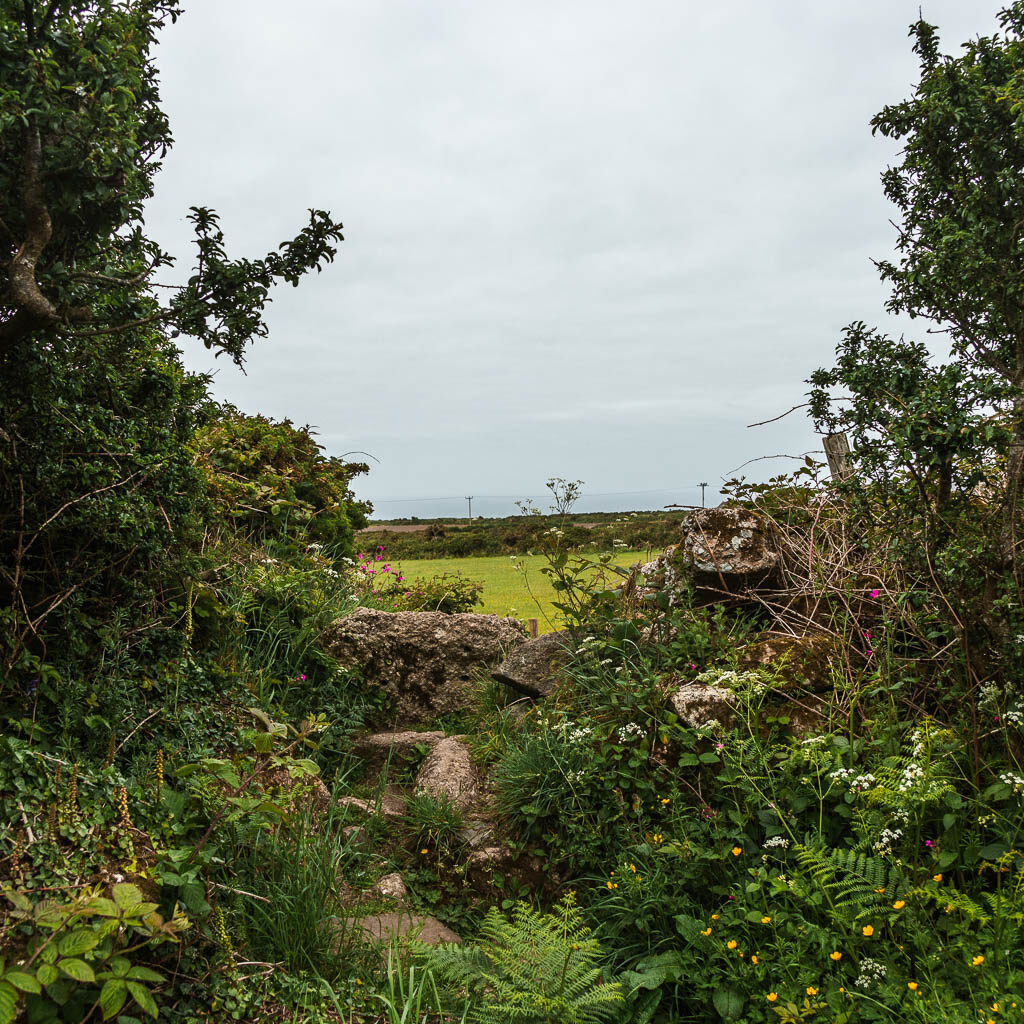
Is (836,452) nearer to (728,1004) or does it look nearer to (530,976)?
(728,1004)

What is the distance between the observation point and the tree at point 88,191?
8.86ft

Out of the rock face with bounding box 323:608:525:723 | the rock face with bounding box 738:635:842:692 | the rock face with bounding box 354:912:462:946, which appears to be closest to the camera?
the rock face with bounding box 354:912:462:946

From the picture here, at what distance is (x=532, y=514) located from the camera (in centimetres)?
597

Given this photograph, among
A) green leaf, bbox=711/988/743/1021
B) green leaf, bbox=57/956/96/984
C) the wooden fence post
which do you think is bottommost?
green leaf, bbox=711/988/743/1021

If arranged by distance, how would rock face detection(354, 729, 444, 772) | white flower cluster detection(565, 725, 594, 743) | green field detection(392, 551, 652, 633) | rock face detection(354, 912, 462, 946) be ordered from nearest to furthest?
rock face detection(354, 912, 462, 946) → white flower cluster detection(565, 725, 594, 743) → rock face detection(354, 729, 444, 772) → green field detection(392, 551, 652, 633)

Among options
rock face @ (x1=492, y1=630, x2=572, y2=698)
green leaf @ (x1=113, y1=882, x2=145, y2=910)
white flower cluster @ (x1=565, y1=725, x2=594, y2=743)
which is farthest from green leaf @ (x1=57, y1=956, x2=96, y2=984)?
rock face @ (x1=492, y1=630, x2=572, y2=698)

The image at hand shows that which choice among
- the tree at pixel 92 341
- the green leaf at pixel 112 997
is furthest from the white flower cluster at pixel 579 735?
the green leaf at pixel 112 997

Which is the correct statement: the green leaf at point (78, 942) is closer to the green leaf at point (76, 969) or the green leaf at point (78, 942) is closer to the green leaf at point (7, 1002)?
the green leaf at point (76, 969)

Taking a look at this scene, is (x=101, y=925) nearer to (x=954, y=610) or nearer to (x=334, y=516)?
(x=954, y=610)

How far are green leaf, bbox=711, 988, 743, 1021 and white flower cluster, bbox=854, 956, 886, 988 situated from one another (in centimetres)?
49

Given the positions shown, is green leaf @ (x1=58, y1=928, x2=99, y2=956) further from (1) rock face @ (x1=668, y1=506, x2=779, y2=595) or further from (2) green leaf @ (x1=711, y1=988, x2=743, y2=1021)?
(1) rock face @ (x1=668, y1=506, x2=779, y2=595)

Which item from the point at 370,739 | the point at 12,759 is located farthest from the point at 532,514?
the point at 12,759

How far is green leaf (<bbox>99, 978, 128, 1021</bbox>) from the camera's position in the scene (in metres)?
2.04

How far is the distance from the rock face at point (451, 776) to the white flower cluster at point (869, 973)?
2597mm
